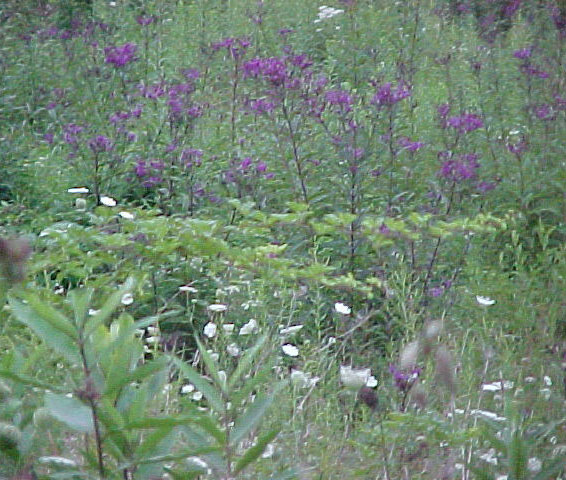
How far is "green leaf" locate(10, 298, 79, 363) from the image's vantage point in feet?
6.59

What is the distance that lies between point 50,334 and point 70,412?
15 centimetres

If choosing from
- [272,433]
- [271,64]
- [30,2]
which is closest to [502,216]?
[271,64]

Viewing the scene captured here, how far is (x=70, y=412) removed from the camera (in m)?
1.97

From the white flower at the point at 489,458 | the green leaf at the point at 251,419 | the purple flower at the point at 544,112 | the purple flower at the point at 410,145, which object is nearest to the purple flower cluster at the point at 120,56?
the purple flower at the point at 410,145

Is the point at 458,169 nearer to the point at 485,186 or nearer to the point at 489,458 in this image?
the point at 485,186

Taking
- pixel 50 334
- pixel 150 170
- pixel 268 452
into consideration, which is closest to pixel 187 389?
pixel 268 452

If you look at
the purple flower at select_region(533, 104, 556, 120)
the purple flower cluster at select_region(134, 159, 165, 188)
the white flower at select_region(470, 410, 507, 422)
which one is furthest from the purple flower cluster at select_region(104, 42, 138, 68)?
the white flower at select_region(470, 410, 507, 422)

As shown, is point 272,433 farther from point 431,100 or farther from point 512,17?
point 512,17

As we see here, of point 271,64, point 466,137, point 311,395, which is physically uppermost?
point 271,64

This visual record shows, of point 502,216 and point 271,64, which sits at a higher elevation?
point 271,64

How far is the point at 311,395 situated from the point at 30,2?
21.5ft

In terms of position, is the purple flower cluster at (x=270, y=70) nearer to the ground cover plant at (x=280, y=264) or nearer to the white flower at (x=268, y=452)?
the ground cover plant at (x=280, y=264)

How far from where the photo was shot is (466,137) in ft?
18.9

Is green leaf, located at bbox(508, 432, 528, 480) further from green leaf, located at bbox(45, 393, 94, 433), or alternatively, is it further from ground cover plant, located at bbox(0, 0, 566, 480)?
green leaf, located at bbox(45, 393, 94, 433)
